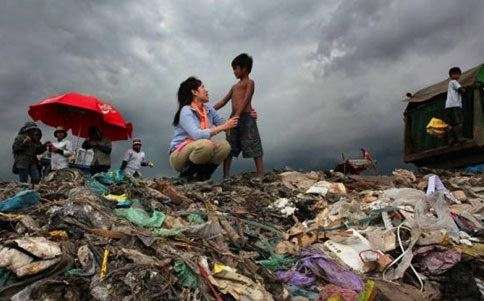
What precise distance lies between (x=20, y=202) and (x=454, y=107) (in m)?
9.62

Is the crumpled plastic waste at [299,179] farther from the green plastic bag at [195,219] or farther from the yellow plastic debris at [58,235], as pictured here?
the yellow plastic debris at [58,235]

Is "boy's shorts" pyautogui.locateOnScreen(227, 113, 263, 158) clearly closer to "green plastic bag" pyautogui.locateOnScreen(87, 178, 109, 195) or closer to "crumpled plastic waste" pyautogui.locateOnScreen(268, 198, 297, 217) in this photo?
"crumpled plastic waste" pyautogui.locateOnScreen(268, 198, 297, 217)

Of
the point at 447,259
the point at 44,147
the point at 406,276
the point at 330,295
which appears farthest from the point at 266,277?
the point at 44,147

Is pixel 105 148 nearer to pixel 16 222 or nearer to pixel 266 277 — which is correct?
pixel 16 222

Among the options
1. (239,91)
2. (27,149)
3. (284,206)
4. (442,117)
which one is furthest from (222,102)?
(442,117)

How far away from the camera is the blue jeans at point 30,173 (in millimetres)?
9000

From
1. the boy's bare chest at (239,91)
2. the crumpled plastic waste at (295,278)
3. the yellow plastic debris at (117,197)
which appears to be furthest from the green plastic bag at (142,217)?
the boy's bare chest at (239,91)

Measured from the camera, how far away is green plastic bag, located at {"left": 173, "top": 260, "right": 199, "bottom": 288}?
3.55 meters

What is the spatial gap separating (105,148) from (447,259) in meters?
6.02

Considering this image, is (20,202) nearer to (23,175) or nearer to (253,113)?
(253,113)

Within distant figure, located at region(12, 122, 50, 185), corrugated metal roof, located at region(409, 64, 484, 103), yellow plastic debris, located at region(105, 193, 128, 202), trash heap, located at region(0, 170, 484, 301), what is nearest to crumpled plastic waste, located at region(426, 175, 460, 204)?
trash heap, located at region(0, 170, 484, 301)

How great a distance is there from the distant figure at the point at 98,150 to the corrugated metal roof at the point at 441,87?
7.96m

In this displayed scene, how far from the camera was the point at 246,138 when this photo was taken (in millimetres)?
7660

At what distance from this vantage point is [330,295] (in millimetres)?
3758
